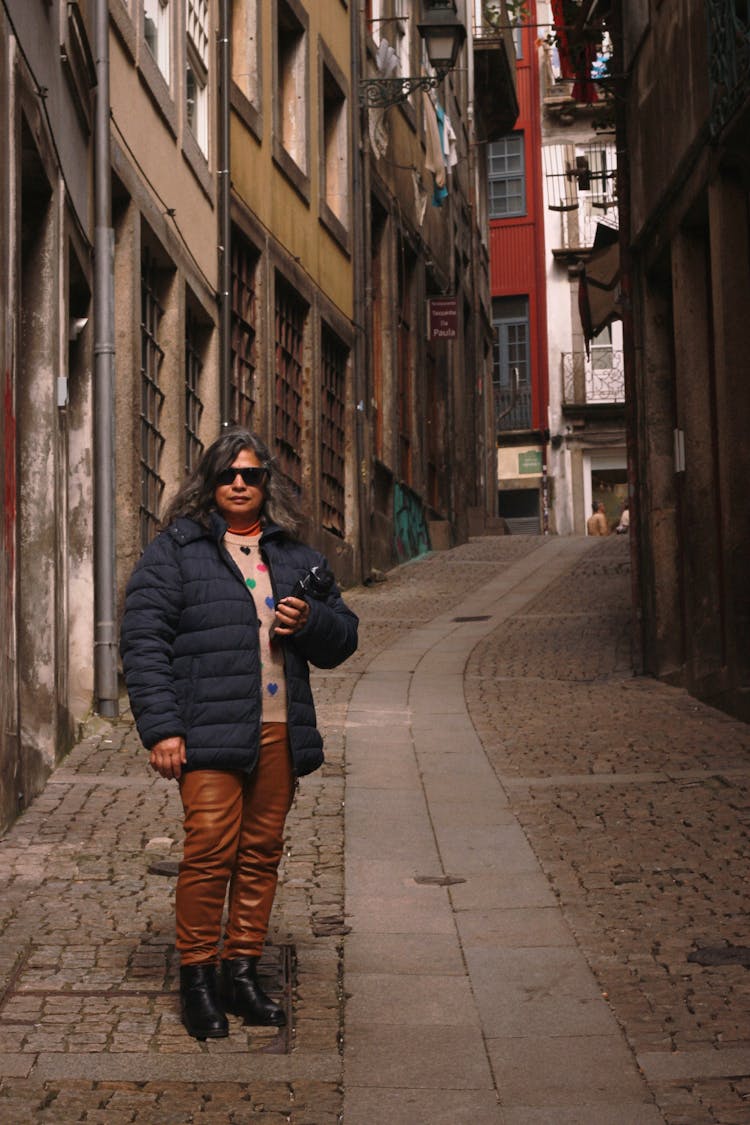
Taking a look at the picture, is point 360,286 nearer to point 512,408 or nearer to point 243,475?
point 243,475

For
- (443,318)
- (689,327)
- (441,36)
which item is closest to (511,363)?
(443,318)

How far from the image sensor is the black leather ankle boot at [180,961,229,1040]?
5.33 metres

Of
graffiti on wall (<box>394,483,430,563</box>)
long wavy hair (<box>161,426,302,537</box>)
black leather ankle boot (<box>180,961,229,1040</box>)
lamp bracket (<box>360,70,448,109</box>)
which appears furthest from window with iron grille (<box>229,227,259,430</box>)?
black leather ankle boot (<box>180,961,229,1040</box>)

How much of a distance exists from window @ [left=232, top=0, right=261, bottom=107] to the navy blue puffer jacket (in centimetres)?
1412

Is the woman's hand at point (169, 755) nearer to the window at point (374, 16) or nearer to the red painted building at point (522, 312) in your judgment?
the window at point (374, 16)

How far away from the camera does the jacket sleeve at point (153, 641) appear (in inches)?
214

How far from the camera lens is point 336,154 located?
23.6 m

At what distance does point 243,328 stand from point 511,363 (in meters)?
28.2

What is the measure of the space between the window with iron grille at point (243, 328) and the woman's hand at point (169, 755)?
12865 millimetres

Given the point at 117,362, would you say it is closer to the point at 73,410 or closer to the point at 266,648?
the point at 73,410

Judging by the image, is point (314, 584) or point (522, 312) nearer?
point (314, 584)

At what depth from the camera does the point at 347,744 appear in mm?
11039

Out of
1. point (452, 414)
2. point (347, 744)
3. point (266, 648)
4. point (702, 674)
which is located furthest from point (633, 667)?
point (452, 414)

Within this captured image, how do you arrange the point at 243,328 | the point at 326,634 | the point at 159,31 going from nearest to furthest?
the point at 326,634
the point at 159,31
the point at 243,328
